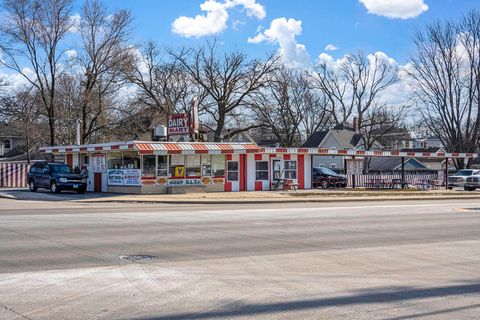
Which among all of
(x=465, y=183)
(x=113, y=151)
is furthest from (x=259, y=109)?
(x=113, y=151)

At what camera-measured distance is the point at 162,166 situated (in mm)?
32250

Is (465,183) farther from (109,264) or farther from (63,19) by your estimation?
(109,264)

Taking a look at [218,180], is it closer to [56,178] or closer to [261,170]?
[261,170]

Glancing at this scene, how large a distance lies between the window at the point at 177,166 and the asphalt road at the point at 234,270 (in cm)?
1618

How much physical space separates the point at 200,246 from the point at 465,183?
125ft

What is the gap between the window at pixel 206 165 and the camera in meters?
33.8

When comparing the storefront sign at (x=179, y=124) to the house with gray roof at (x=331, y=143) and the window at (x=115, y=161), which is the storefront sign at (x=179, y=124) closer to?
the window at (x=115, y=161)

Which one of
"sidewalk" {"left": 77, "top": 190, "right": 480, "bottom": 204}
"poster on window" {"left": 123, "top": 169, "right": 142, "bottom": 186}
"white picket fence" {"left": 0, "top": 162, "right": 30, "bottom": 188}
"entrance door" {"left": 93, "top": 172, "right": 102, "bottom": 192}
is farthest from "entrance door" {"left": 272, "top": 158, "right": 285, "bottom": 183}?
"white picket fence" {"left": 0, "top": 162, "right": 30, "bottom": 188}

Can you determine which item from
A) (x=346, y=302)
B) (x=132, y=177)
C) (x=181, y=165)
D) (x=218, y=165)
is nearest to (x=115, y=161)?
(x=132, y=177)

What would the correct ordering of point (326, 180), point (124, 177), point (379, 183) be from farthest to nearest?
point (379, 183) < point (326, 180) < point (124, 177)

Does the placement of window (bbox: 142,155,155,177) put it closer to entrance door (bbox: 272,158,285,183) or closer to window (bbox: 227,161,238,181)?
window (bbox: 227,161,238,181)

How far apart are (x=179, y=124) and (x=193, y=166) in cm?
382

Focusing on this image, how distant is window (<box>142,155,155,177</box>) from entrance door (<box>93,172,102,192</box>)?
3.99 meters

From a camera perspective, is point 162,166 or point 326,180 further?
point 326,180
